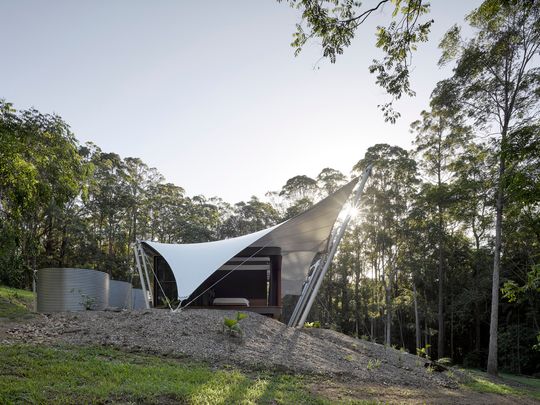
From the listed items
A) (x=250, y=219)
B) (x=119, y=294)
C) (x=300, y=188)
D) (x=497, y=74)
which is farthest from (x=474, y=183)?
(x=250, y=219)

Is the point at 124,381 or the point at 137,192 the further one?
the point at 137,192

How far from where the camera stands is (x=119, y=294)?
16.4 metres

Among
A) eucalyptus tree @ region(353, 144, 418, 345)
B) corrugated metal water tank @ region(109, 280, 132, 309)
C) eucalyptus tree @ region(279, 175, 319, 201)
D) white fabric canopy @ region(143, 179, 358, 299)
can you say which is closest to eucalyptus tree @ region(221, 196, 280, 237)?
eucalyptus tree @ region(279, 175, 319, 201)

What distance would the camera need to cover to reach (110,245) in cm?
2836

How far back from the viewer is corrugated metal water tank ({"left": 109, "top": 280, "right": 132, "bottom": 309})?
52.7ft

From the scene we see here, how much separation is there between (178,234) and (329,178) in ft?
34.2

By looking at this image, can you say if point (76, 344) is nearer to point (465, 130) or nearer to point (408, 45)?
point (408, 45)

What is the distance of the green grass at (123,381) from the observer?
469 centimetres

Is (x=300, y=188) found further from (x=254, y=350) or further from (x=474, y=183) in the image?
(x=254, y=350)

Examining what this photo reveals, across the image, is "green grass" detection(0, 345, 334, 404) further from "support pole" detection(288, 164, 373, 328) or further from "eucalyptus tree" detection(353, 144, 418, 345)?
"eucalyptus tree" detection(353, 144, 418, 345)

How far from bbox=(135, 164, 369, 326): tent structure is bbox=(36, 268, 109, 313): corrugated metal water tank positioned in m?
1.67

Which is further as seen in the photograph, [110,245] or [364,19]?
[110,245]

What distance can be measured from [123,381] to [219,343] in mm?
3145

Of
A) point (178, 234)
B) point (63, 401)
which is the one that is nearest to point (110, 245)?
point (178, 234)
